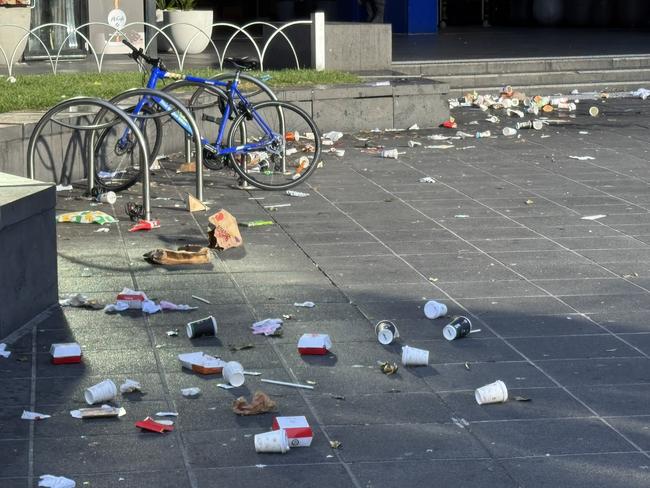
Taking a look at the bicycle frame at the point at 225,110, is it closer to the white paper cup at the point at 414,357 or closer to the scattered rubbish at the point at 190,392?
the white paper cup at the point at 414,357

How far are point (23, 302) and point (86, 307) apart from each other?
1.51 feet

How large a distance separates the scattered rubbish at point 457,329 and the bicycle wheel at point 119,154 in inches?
156

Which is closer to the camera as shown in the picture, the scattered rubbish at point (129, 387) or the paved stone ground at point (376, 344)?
the paved stone ground at point (376, 344)

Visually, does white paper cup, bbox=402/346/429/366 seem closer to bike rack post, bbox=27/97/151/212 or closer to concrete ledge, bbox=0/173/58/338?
concrete ledge, bbox=0/173/58/338

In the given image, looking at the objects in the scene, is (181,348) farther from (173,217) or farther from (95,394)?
(173,217)

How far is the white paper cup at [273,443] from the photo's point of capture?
13.7 ft

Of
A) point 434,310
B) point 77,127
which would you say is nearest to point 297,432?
point 434,310

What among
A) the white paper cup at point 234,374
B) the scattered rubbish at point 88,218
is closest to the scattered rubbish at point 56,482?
the white paper cup at point 234,374

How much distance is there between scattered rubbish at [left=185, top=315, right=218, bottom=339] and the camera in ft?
18.1

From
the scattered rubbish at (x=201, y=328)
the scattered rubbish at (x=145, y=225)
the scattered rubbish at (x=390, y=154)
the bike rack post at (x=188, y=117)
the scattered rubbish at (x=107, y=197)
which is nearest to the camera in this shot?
the scattered rubbish at (x=201, y=328)

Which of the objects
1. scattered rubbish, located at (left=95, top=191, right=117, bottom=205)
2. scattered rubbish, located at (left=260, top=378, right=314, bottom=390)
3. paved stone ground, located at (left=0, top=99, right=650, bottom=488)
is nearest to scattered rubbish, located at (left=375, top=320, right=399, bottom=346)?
paved stone ground, located at (left=0, top=99, right=650, bottom=488)

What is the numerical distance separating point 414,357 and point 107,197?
407 cm

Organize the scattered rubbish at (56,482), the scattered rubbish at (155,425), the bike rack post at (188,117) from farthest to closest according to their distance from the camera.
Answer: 1. the bike rack post at (188,117)
2. the scattered rubbish at (155,425)
3. the scattered rubbish at (56,482)

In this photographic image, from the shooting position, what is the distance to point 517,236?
7695mm
